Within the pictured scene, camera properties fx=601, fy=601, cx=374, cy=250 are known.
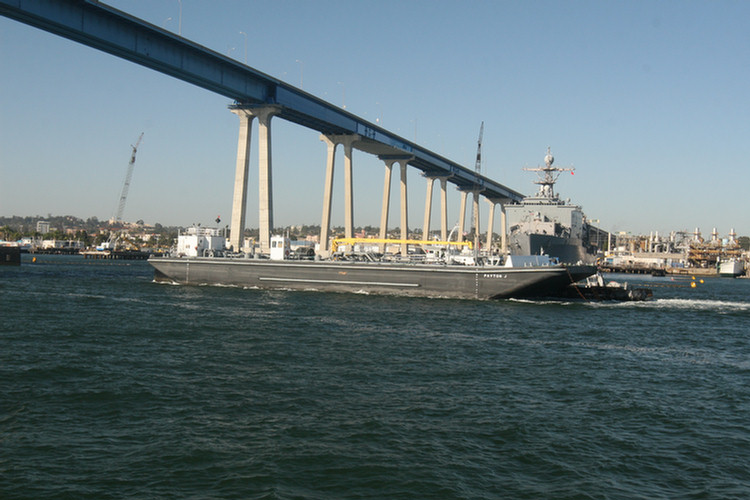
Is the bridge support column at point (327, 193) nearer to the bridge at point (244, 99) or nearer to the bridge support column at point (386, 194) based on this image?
the bridge at point (244, 99)

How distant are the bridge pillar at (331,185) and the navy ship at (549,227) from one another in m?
22.2

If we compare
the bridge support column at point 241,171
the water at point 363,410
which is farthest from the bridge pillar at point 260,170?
the water at point 363,410

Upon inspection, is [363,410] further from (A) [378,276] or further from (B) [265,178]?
(B) [265,178]

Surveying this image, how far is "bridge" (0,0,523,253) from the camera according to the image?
45.5 metres

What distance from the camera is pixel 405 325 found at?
116ft

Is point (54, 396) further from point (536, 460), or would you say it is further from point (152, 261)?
point (152, 261)

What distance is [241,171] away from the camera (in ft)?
222

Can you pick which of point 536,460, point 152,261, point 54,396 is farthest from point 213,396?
point 152,261

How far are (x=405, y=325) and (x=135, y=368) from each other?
55.7ft

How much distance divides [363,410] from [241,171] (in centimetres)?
5400

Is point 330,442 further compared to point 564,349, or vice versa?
point 564,349

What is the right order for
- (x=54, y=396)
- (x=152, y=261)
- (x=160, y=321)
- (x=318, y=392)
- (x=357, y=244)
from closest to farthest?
(x=54, y=396) < (x=318, y=392) < (x=160, y=321) < (x=152, y=261) < (x=357, y=244)

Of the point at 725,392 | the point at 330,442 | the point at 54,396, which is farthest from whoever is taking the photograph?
the point at 725,392

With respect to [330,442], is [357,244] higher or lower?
higher
